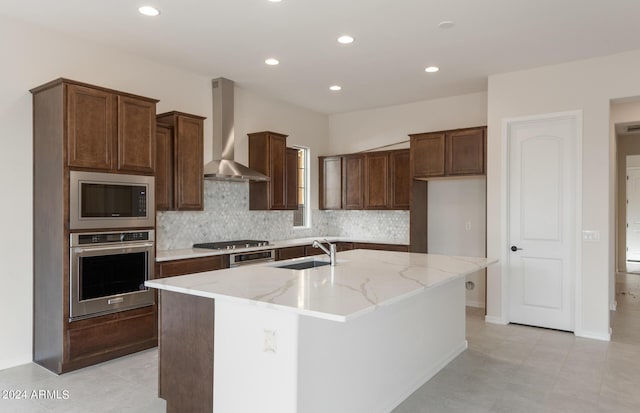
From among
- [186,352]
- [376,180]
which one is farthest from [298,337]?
[376,180]

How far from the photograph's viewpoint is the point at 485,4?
10.8ft

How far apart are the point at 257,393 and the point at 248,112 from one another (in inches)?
171

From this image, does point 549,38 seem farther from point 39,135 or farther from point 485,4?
point 39,135

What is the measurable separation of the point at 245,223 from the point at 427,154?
8.68 feet

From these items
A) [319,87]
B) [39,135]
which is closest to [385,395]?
[39,135]

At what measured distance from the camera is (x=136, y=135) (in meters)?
3.91

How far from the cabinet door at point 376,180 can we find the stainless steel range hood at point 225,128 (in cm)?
182

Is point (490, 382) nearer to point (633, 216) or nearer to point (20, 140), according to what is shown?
point (20, 140)

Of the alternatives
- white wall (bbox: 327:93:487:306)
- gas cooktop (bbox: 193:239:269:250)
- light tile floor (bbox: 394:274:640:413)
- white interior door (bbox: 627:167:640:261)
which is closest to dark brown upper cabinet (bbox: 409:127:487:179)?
white wall (bbox: 327:93:487:306)

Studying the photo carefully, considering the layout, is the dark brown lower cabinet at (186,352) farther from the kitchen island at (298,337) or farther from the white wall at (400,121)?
the white wall at (400,121)

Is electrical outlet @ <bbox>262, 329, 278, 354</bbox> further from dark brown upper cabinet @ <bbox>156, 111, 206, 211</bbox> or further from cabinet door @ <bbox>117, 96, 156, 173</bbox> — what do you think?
dark brown upper cabinet @ <bbox>156, 111, 206, 211</bbox>

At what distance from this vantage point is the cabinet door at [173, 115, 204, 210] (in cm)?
462

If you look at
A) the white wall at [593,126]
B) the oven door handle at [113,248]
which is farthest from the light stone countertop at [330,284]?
the white wall at [593,126]

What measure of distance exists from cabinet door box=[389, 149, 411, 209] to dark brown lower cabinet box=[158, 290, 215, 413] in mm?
4174
